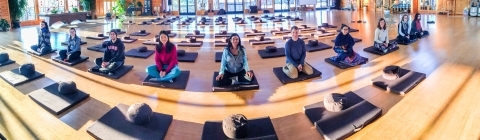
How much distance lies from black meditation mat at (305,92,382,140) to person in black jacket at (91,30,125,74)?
11.2 feet

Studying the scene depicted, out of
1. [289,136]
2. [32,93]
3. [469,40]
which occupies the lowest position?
[289,136]

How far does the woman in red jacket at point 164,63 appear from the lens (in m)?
4.74

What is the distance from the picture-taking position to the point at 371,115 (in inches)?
128

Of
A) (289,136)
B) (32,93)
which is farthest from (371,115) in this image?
(32,93)

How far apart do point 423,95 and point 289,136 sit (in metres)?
2.10

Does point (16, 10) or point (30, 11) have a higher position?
point (30, 11)

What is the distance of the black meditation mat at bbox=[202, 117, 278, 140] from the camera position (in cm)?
290

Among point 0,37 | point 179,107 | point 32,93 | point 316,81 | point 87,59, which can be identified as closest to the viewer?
point 179,107

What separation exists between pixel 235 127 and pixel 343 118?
1.14 metres

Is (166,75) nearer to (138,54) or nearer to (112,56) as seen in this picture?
(112,56)

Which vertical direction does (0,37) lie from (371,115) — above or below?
above

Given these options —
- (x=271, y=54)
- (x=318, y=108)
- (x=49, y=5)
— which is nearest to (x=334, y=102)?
(x=318, y=108)

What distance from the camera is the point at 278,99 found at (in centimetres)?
402

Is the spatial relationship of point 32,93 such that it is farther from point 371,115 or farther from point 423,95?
point 423,95
